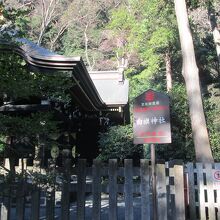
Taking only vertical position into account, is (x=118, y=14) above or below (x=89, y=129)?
above

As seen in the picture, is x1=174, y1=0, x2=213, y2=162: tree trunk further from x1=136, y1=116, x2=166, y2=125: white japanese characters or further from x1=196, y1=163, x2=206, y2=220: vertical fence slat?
x1=136, y1=116, x2=166, y2=125: white japanese characters

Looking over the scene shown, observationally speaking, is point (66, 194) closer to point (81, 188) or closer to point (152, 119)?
point (81, 188)

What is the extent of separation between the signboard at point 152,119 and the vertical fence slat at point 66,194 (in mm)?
1477

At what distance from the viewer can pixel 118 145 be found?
1144 cm

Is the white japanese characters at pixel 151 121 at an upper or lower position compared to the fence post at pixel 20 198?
upper

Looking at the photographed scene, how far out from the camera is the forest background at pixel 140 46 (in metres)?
12.5

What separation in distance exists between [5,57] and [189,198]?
3818mm

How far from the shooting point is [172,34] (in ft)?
76.1

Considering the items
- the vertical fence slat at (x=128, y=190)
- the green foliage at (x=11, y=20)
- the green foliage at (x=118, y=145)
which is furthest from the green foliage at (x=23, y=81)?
the green foliage at (x=118, y=145)

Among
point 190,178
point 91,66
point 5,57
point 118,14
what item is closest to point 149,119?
point 190,178

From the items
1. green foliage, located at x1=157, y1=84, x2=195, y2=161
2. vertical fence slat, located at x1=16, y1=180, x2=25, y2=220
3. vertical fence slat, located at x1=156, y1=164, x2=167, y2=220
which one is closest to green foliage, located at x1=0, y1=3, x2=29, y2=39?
vertical fence slat, located at x1=16, y1=180, x2=25, y2=220

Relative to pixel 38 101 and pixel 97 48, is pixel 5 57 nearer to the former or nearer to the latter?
pixel 38 101

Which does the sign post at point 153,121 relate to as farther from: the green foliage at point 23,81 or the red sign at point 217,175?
the red sign at point 217,175

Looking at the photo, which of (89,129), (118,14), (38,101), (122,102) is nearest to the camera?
(38,101)
